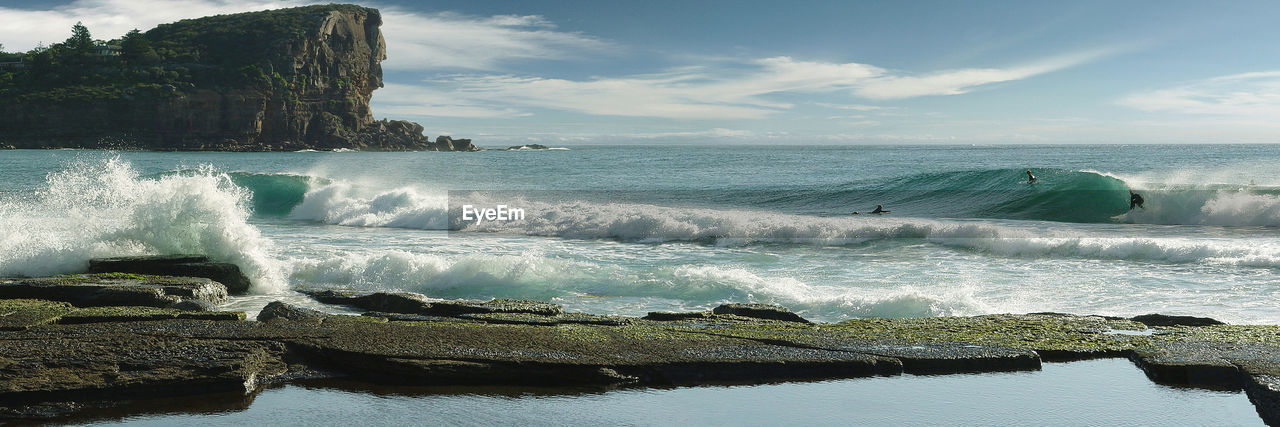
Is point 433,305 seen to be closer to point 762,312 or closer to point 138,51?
point 762,312

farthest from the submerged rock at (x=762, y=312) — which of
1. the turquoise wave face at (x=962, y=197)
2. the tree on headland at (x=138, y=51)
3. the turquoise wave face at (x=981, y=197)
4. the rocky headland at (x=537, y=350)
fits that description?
the tree on headland at (x=138, y=51)

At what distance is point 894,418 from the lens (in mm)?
4590

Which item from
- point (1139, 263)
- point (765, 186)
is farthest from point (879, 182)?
point (1139, 263)

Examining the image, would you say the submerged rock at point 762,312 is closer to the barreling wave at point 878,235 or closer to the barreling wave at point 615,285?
the barreling wave at point 615,285

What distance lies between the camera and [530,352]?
18.6 feet

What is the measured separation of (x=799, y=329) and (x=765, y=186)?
1089 inches

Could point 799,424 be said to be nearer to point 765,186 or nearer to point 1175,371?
point 1175,371

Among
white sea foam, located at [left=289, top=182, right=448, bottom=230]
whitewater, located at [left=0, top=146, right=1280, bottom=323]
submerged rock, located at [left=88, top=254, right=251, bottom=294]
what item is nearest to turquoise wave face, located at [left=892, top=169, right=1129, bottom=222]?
whitewater, located at [left=0, top=146, right=1280, bottom=323]

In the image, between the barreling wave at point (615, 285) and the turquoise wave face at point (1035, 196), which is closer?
the barreling wave at point (615, 285)

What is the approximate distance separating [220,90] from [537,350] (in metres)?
92.7

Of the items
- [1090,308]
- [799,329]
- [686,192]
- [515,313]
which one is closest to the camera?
[799,329]

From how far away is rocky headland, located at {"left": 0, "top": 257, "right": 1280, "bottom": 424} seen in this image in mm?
5035

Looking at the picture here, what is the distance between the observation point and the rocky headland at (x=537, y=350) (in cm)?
504

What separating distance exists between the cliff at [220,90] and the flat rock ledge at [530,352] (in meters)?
85.9
